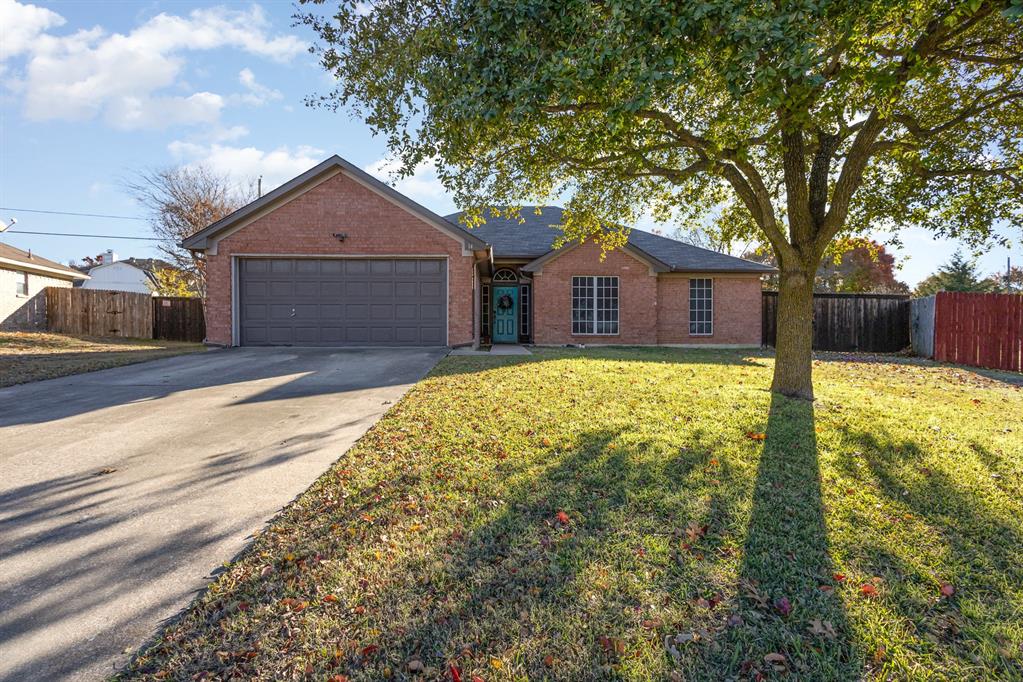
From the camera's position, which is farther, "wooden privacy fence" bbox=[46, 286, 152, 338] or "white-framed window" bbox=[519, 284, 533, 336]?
"wooden privacy fence" bbox=[46, 286, 152, 338]

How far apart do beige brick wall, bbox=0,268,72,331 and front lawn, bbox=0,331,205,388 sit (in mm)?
3865

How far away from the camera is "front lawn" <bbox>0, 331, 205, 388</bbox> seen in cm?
966

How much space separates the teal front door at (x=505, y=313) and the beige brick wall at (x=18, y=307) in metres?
19.0

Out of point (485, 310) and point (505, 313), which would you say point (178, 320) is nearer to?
point (485, 310)

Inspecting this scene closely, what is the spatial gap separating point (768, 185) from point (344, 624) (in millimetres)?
11101

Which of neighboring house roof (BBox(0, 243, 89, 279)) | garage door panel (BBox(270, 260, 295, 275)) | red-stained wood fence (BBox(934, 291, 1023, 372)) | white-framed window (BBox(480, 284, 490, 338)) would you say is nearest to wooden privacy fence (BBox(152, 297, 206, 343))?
neighboring house roof (BBox(0, 243, 89, 279))

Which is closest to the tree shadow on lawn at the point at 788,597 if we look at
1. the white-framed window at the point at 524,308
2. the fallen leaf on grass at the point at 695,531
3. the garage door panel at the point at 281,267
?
the fallen leaf on grass at the point at 695,531

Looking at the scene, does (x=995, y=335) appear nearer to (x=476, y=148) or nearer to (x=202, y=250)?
(x=476, y=148)

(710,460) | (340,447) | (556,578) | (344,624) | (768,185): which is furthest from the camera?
(768,185)

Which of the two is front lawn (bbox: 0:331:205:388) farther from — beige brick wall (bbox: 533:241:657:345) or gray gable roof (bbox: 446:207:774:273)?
beige brick wall (bbox: 533:241:657:345)

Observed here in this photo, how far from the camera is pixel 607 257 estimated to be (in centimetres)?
1730

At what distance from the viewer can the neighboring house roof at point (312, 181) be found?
14.1 metres

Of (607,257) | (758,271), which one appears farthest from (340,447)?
(758,271)

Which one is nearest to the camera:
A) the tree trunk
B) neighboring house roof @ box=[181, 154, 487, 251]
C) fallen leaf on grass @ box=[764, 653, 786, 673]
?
fallen leaf on grass @ box=[764, 653, 786, 673]
